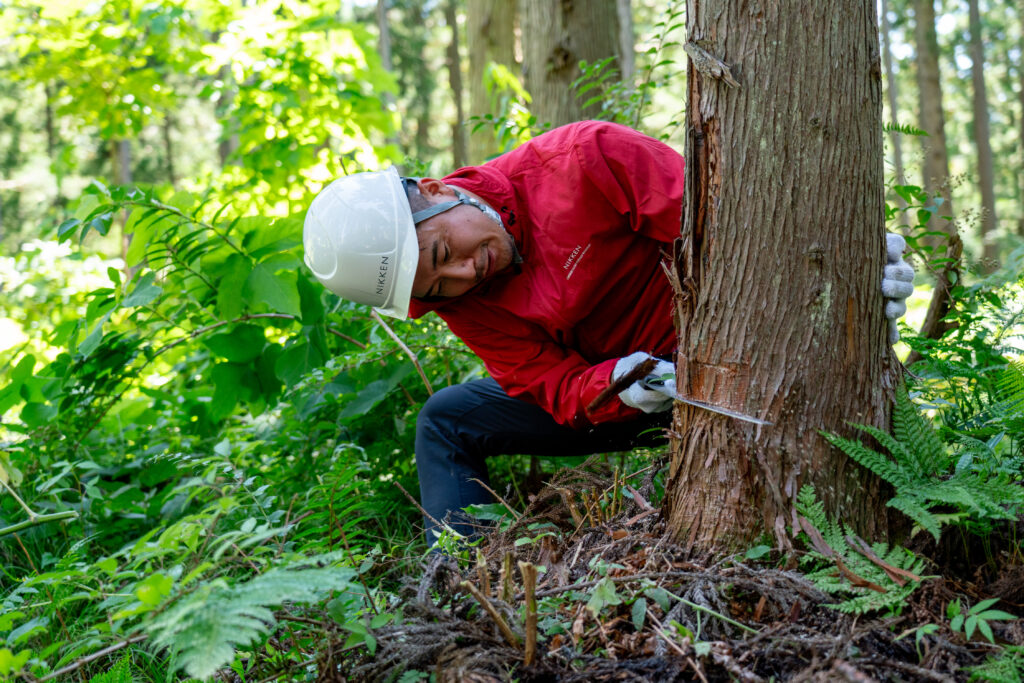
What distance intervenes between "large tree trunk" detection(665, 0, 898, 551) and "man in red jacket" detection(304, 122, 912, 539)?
662mm

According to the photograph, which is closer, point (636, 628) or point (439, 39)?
point (636, 628)

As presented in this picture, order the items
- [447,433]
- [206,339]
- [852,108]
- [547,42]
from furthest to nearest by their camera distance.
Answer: [547,42], [206,339], [447,433], [852,108]

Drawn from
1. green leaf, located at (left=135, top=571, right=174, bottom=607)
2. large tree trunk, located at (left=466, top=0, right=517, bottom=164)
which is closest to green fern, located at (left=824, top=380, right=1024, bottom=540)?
green leaf, located at (left=135, top=571, right=174, bottom=607)

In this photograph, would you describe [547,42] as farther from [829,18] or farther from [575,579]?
[575,579]

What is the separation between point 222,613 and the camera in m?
1.29

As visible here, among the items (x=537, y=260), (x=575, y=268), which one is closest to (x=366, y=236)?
(x=537, y=260)

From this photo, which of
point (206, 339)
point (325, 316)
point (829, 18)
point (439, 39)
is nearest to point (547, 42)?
point (325, 316)

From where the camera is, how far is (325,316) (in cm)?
393

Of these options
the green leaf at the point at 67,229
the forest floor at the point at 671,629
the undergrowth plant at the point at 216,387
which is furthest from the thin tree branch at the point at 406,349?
the forest floor at the point at 671,629

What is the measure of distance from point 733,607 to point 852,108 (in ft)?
4.14

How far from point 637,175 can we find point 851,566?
1.53 metres

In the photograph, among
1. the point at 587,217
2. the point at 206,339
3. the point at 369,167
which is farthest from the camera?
the point at 369,167

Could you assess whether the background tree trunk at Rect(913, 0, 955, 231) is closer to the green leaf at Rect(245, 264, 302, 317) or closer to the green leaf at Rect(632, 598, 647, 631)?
the green leaf at Rect(245, 264, 302, 317)

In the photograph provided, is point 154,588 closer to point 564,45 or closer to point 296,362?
point 296,362
